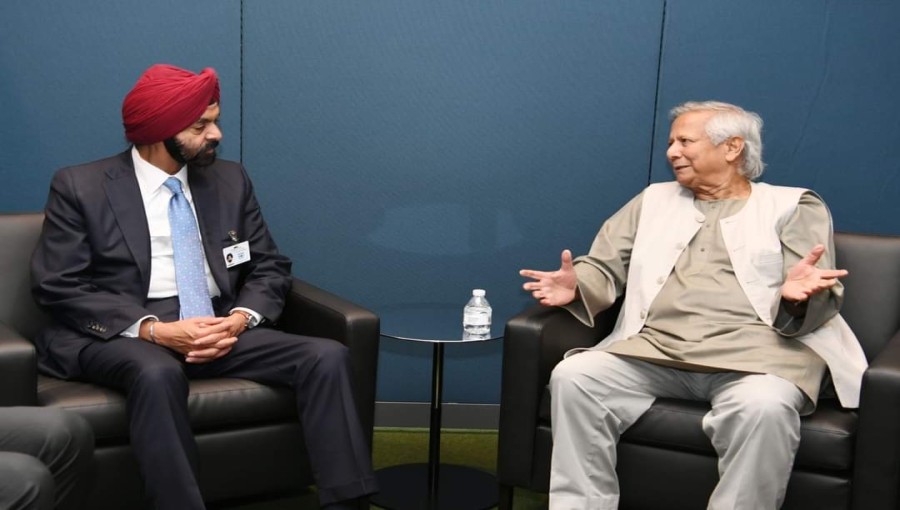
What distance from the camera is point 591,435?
3.10m

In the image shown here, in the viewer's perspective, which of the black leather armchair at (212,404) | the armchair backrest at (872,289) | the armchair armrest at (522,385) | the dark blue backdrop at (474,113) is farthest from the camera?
the dark blue backdrop at (474,113)

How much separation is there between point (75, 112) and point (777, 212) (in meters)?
2.38

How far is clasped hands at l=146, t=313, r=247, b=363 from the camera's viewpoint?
10.1ft

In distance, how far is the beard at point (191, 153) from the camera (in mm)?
3305

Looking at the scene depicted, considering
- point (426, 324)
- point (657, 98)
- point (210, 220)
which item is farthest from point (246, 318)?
point (657, 98)

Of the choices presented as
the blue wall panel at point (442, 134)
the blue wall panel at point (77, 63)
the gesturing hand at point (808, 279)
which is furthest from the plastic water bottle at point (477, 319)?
the blue wall panel at point (77, 63)

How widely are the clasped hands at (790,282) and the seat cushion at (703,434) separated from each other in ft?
0.97

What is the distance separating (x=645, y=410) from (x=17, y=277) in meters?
1.92

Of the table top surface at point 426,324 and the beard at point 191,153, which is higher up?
the beard at point 191,153

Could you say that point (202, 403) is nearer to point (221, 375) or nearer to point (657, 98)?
point (221, 375)

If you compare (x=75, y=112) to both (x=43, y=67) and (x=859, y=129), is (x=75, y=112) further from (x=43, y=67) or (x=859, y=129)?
(x=859, y=129)

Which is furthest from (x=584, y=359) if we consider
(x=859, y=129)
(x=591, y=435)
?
(x=859, y=129)

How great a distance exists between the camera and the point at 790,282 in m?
3.14

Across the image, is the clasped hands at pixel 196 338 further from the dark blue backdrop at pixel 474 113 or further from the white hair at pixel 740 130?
the white hair at pixel 740 130
